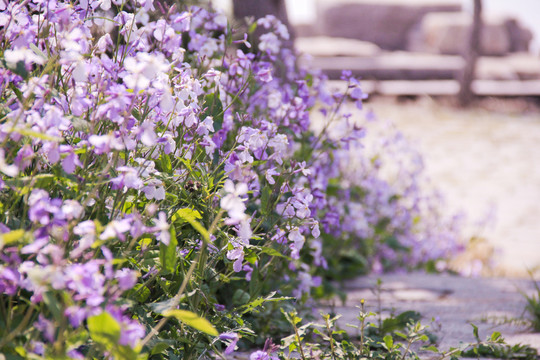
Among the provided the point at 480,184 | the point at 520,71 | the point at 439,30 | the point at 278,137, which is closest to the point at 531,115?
the point at 520,71

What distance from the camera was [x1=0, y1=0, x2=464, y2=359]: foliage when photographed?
1119mm

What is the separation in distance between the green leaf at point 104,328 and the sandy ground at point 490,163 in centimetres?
327

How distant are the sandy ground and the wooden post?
1.12 ft

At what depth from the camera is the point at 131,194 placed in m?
1.54

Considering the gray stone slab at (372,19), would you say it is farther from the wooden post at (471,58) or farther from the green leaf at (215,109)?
the green leaf at (215,109)

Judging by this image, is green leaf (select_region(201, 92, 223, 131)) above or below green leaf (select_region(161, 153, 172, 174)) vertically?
above

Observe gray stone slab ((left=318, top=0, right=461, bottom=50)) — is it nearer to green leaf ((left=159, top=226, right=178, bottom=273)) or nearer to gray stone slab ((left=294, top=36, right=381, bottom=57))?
gray stone slab ((left=294, top=36, right=381, bottom=57))

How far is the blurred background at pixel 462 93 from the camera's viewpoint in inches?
221

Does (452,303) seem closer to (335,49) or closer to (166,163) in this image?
(166,163)

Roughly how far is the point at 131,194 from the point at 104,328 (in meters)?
0.58

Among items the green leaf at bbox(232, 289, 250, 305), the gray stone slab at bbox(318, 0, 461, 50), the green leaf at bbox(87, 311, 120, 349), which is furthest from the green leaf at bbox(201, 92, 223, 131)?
the gray stone slab at bbox(318, 0, 461, 50)

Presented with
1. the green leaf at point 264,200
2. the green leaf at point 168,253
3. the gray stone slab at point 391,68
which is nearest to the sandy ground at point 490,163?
the gray stone slab at point 391,68

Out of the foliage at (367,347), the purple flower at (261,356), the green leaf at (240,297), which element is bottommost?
the foliage at (367,347)

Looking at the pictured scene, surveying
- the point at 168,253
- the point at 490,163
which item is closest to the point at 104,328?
the point at 168,253
